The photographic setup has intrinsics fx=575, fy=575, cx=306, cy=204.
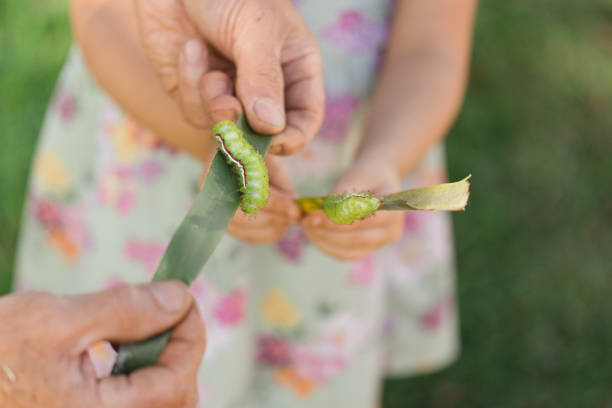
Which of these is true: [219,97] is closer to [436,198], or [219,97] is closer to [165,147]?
[436,198]

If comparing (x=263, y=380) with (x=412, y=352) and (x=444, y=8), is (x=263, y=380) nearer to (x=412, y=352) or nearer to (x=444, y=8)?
(x=412, y=352)

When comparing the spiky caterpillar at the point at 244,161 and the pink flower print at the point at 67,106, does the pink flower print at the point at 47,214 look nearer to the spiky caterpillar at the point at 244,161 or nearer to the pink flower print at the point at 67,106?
the pink flower print at the point at 67,106

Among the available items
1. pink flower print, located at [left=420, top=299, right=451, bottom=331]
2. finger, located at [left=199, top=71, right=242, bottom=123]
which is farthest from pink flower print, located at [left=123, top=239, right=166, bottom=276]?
pink flower print, located at [left=420, top=299, right=451, bottom=331]

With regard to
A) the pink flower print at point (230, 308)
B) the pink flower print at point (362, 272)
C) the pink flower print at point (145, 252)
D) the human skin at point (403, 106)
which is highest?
the human skin at point (403, 106)

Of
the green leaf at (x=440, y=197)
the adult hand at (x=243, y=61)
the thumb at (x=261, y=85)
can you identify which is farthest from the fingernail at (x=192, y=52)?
the green leaf at (x=440, y=197)

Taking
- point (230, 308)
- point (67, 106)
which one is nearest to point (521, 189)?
point (230, 308)

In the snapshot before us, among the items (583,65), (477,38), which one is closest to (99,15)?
(477,38)
